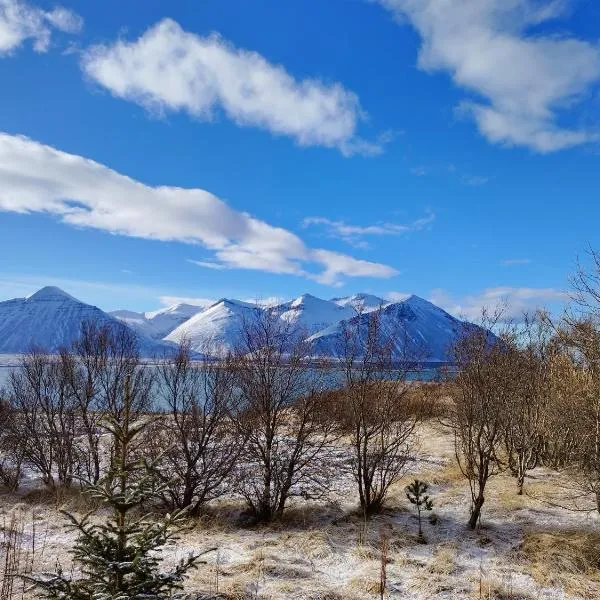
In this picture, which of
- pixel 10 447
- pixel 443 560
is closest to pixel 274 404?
pixel 443 560

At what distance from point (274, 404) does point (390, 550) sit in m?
4.88

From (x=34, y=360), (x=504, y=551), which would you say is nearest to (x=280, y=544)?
(x=504, y=551)

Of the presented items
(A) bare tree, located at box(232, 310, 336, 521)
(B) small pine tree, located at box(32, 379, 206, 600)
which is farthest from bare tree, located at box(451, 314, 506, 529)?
(B) small pine tree, located at box(32, 379, 206, 600)

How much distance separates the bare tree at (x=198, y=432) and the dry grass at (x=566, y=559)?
7.57 meters

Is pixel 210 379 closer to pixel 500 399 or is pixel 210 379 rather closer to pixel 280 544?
pixel 280 544

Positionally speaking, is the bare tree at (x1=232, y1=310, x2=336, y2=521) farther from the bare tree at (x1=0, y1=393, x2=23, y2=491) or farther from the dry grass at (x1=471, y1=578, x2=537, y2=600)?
the bare tree at (x1=0, y1=393, x2=23, y2=491)

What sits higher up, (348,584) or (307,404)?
(307,404)

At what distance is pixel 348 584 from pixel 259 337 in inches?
271

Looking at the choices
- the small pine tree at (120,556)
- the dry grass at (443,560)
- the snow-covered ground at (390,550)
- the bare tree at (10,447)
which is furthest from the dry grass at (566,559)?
the bare tree at (10,447)

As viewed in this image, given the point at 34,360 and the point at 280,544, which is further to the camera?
the point at 34,360

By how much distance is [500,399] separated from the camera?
1108cm

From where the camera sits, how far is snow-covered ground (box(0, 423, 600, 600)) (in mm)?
7949

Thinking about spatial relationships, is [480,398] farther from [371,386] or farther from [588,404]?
[588,404]

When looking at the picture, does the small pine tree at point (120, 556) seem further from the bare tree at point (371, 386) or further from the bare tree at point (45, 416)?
the bare tree at point (45, 416)
